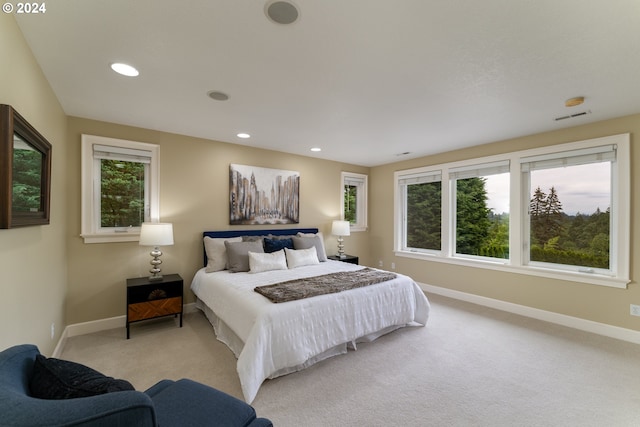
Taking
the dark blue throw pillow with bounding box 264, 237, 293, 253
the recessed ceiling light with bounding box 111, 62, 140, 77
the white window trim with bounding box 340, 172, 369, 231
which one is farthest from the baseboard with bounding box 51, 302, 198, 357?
the white window trim with bounding box 340, 172, 369, 231

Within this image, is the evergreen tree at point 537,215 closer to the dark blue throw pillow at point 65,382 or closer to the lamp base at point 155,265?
the dark blue throw pillow at point 65,382

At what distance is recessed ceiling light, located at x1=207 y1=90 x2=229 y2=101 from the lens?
2.53m

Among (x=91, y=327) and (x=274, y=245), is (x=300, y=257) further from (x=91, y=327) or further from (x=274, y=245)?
(x=91, y=327)

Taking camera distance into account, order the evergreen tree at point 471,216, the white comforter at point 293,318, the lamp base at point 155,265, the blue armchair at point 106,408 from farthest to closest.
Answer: the evergreen tree at point 471,216
the lamp base at point 155,265
the white comforter at point 293,318
the blue armchair at point 106,408

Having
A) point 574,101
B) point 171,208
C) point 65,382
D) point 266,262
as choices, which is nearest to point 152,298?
point 171,208

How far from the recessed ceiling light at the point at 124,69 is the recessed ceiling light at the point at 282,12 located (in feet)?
4.28

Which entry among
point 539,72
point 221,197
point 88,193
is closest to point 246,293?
point 221,197

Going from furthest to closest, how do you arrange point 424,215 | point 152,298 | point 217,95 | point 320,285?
1. point 424,215
2. point 152,298
3. point 320,285
4. point 217,95

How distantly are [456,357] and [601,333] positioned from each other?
6.63 feet

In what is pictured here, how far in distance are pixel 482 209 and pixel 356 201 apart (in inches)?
96.3

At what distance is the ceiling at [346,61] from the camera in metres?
1.55

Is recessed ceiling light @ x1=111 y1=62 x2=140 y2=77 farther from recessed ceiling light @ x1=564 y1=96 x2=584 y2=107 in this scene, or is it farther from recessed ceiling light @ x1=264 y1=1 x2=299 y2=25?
recessed ceiling light @ x1=564 y1=96 x2=584 y2=107

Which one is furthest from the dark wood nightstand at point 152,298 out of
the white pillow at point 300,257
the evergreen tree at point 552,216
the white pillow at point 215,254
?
the evergreen tree at point 552,216

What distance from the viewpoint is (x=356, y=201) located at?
602cm
